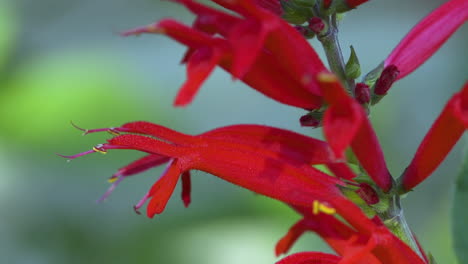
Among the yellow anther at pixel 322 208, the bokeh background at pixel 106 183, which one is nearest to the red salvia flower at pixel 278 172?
the yellow anther at pixel 322 208

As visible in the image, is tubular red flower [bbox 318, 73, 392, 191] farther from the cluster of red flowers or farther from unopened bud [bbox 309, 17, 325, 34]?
unopened bud [bbox 309, 17, 325, 34]

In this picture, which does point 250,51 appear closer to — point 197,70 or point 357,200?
point 197,70

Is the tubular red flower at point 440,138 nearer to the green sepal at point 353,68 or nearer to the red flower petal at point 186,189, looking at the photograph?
the green sepal at point 353,68

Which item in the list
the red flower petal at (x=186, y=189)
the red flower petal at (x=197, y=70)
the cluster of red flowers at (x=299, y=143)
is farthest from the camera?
the red flower petal at (x=186, y=189)

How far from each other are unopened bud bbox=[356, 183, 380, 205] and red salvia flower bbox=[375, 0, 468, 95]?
0.12 metres

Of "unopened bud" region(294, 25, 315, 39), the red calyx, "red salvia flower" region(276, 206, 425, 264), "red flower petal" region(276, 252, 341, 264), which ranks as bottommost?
"red flower petal" region(276, 252, 341, 264)

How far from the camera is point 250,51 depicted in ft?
2.49

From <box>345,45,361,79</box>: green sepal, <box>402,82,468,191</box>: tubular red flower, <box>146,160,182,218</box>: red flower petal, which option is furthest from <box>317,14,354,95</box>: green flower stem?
<box>146,160,182,218</box>: red flower petal

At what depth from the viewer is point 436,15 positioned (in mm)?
951

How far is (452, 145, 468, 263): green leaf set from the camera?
0.95 meters

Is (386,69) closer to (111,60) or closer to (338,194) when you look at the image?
(338,194)

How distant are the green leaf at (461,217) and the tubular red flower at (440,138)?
0.04 metres

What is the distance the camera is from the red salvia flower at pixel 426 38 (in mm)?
934

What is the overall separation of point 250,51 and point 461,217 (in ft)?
1.24
